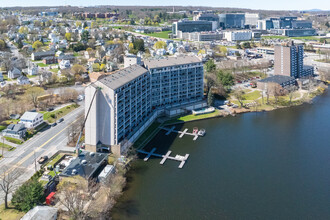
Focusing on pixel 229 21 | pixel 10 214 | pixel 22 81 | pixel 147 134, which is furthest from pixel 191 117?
pixel 229 21

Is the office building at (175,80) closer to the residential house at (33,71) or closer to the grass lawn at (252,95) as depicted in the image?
the grass lawn at (252,95)

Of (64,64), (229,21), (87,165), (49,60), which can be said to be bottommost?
(87,165)

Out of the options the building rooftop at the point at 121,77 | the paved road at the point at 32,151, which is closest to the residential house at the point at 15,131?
the paved road at the point at 32,151

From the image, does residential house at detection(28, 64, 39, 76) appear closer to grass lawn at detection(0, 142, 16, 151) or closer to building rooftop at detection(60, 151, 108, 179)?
grass lawn at detection(0, 142, 16, 151)

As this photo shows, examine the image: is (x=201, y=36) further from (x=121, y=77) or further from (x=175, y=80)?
(x=121, y=77)

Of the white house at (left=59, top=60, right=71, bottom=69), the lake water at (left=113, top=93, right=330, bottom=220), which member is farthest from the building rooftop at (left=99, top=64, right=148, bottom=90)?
the white house at (left=59, top=60, right=71, bottom=69)

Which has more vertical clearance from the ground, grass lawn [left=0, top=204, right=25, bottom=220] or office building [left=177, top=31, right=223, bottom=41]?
office building [left=177, top=31, right=223, bottom=41]
